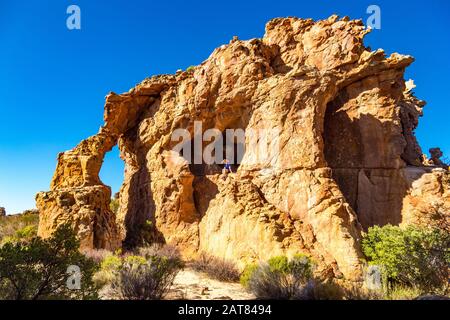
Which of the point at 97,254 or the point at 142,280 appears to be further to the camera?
the point at 97,254

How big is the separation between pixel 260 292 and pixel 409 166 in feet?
33.7

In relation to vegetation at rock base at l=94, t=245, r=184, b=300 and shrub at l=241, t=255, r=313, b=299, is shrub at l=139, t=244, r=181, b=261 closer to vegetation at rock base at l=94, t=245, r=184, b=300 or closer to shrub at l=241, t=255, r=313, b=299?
vegetation at rock base at l=94, t=245, r=184, b=300

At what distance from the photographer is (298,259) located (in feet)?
26.1

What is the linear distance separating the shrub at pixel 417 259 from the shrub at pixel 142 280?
5.97 m

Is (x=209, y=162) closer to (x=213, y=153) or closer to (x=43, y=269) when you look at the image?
(x=213, y=153)

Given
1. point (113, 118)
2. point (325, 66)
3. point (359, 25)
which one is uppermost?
point (359, 25)

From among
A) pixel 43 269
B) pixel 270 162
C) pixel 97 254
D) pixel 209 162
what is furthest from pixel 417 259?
pixel 97 254

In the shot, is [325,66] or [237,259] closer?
[237,259]

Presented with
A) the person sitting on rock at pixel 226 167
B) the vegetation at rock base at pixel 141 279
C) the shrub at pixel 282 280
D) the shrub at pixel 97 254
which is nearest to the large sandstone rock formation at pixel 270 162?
the person sitting on rock at pixel 226 167

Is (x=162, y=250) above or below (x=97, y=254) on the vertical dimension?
below

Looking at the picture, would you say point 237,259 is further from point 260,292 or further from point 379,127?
point 379,127

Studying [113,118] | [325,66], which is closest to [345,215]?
[325,66]

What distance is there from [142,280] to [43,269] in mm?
2013

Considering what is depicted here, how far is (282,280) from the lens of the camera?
6.99m
